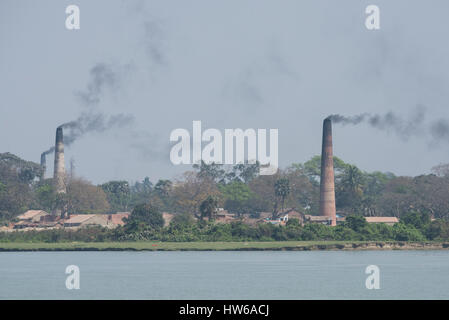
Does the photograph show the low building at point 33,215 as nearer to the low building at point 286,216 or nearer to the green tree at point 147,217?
the green tree at point 147,217

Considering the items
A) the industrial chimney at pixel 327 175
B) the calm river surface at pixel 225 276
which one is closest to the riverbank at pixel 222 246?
the calm river surface at pixel 225 276

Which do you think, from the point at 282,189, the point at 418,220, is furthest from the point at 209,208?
the point at 282,189

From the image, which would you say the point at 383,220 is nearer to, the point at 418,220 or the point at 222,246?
the point at 418,220

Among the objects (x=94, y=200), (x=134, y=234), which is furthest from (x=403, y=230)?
(x=94, y=200)

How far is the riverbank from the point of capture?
112m

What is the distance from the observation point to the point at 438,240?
122 meters

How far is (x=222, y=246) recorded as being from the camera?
11275 centimetres

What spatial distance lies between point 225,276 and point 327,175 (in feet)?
212

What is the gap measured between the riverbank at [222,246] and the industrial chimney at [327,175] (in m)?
19.8

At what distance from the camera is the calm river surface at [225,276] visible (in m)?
62.2

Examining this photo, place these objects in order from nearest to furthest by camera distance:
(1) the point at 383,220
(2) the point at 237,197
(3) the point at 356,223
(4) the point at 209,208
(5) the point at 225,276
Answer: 1. (5) the point at 225,276
2. (3) the point at 356,223
3. (4) the point at 209,208
4. (1) the point at 383,220
5. (2) the point at 237,197
